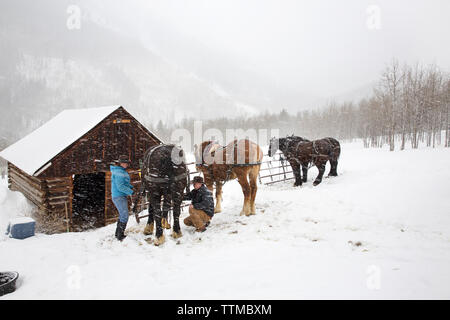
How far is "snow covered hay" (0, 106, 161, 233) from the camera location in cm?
995

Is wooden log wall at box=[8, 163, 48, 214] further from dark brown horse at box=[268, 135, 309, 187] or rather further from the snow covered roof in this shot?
dark brown horse at box=[268, 135, 309, 187]

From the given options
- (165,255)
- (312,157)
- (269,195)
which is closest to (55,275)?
(165,255)

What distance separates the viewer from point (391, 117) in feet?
93.6

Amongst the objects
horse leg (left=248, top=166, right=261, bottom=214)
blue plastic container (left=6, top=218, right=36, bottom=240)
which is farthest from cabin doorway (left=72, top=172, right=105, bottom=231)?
horse leg (left=248, top=166, right=261, bottom=214)

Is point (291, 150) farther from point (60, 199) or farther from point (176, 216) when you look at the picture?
point (60, 199)

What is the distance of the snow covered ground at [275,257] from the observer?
3229 mm

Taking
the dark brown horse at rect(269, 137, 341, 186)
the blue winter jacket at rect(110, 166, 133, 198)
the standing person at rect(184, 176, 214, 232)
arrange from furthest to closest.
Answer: the dark brown horse at rect(269, 137, 341, 186) < the standing person at rect(184, 176, 214, 232) < the blue winter jacket at rect(110, 166, 133, 198)

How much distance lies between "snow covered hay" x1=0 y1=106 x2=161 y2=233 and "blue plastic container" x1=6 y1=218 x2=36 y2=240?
4.23 meters

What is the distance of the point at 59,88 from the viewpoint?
193 metres

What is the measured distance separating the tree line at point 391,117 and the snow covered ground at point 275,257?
65.1ft

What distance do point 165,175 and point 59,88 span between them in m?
236

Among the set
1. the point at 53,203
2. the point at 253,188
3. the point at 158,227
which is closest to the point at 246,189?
the point at 253,188

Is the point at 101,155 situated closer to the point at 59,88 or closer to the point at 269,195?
the point at 269,195

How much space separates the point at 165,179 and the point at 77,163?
7313mm
